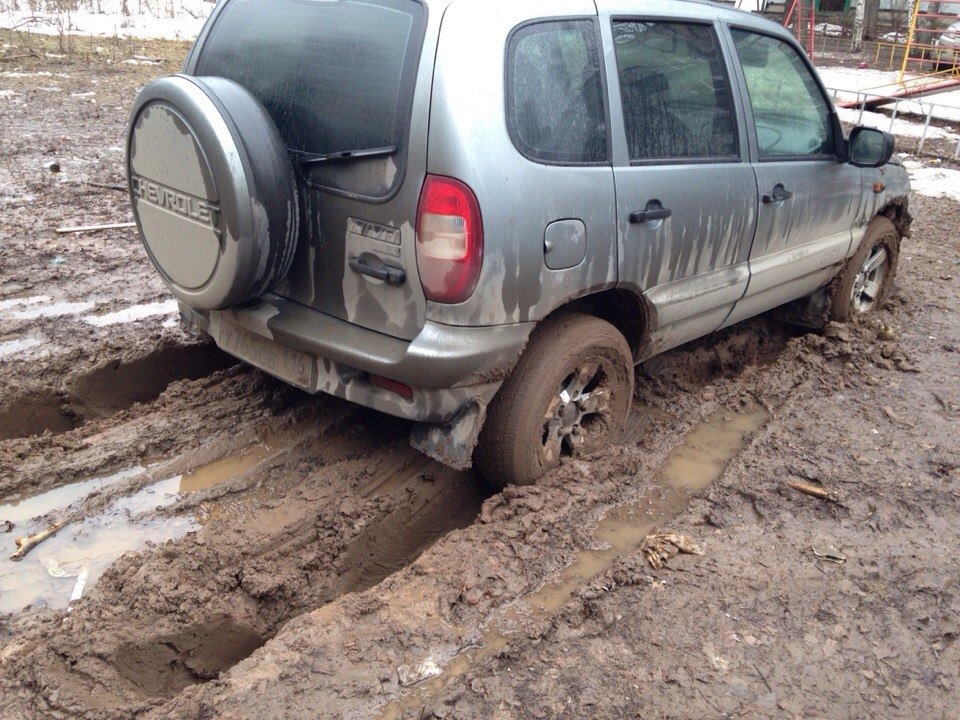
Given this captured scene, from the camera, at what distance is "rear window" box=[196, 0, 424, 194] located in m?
2.88

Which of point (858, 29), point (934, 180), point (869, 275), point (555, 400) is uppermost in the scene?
point (858, 29)

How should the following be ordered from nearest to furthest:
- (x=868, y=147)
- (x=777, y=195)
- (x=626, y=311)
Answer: (x=626, y=311)
(x=777, y=195)
(x=868, y=147)

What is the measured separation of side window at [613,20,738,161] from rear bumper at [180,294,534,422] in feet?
3.54

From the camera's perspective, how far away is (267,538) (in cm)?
318

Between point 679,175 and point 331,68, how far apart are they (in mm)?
1551

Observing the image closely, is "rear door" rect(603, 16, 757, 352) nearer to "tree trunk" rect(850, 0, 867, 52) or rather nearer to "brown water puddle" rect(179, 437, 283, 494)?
"brown water puddle" rect(179, 437, 283, 494)

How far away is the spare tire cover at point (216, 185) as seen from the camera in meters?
2.84

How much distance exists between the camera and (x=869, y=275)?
5613 mm

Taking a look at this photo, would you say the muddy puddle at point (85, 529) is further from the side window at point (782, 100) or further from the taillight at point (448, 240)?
the side window at point (782, 100)

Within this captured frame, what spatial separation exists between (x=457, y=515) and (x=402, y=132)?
1699 mm

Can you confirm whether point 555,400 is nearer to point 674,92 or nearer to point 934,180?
point 674,92

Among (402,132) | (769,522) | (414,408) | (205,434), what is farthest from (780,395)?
(205,434)

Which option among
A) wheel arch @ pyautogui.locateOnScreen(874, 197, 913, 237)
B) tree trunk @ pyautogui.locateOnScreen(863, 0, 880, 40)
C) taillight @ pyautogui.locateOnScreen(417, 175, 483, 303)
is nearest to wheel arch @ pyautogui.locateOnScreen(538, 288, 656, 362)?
taillight @ pyautogui.locateOnScreen(417, 175, 483, 303)

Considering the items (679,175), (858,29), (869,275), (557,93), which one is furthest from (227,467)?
(858,29)
